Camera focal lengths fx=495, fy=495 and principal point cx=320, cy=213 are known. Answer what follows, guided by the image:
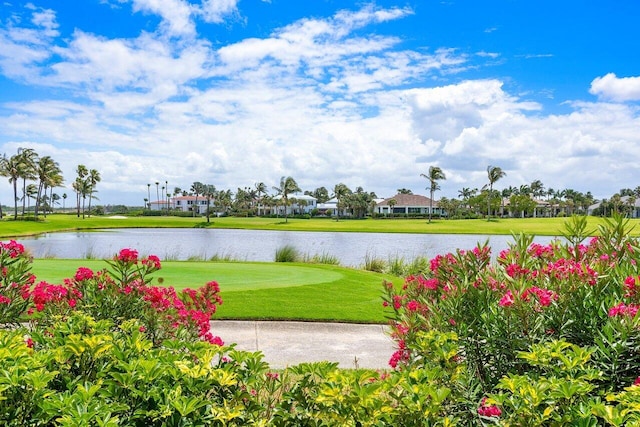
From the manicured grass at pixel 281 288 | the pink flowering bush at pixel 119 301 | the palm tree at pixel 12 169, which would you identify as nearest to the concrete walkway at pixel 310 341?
the manicured grass at pixel 281 288

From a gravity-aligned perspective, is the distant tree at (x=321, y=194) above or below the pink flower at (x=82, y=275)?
above

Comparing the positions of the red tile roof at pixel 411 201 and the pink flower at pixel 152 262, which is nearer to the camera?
the pink flower at pixel 152 262

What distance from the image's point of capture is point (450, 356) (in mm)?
3260

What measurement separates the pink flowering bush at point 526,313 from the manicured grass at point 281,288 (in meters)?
5.14

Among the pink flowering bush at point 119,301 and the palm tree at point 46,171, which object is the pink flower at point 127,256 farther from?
the palm tree at point 46,171

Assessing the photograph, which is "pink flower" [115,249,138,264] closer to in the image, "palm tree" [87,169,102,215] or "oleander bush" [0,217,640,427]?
"oleander bush" [0,217,640,427]

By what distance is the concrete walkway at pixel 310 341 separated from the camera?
770 cm

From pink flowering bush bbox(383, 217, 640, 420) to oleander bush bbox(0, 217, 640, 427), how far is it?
12 mm

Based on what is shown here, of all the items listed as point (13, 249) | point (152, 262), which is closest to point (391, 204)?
point (13, 249)

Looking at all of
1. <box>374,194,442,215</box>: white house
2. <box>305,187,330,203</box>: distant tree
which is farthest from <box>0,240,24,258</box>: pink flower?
<box>305,187,330,203</box>: distant tree

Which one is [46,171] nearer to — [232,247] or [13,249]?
[232,247]

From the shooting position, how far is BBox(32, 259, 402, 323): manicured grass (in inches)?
417

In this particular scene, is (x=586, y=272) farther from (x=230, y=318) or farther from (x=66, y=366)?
(x=230, y=318)

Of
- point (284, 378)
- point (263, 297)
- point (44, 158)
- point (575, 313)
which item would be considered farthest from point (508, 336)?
point (44, 158)
